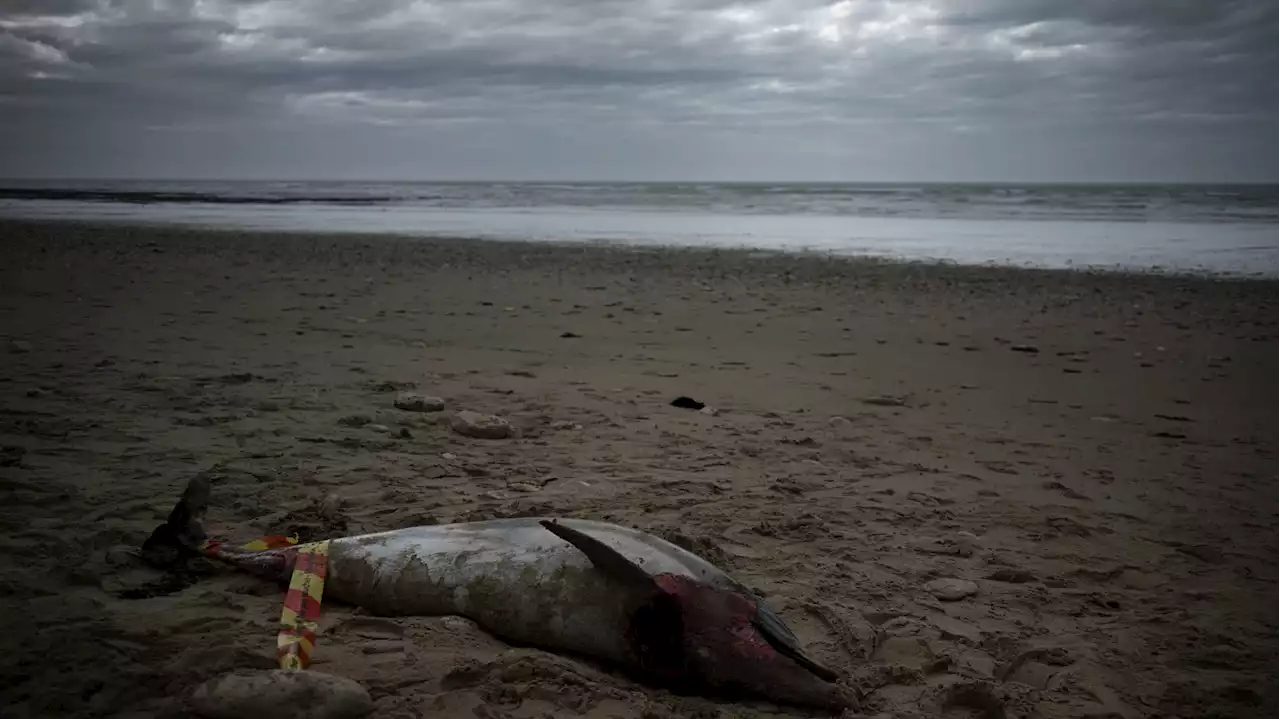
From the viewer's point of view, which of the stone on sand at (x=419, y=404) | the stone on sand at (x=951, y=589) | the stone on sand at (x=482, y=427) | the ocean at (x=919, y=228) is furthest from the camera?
the ocean at (x=919, y=228)

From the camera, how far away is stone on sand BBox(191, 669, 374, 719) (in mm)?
2148

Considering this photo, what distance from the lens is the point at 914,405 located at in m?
6.15

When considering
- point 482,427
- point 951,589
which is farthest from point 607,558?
point 482,427

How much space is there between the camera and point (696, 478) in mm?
4434

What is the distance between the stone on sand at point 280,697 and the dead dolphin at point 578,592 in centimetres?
56

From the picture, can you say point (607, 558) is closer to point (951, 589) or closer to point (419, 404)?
point (951, 589)

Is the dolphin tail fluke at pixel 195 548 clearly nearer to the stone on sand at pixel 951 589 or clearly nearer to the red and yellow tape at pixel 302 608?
the red and yellow tape at pixel 302 608

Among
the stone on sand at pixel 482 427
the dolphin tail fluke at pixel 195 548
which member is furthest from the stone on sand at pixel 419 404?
the dolphin tail fluke at pixel 195 548

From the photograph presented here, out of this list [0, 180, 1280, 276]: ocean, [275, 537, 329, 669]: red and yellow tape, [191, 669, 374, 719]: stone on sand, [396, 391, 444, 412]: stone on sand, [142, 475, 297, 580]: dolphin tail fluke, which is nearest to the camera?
[191, 669, 374, 719]: stone on sand

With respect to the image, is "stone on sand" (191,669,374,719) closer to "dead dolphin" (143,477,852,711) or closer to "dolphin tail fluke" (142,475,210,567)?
"dead dolphin" (143,477,852,711)

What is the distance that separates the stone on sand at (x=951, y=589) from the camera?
10.6 feet

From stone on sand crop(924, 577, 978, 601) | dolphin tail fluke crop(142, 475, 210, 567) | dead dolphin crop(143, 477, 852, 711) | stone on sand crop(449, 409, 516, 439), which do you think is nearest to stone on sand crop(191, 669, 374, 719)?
dead dolphin crop(143, 477, 852, 711)

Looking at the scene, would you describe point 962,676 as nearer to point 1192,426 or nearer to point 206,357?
point 1192,426

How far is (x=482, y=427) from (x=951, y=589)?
2.75 metres
